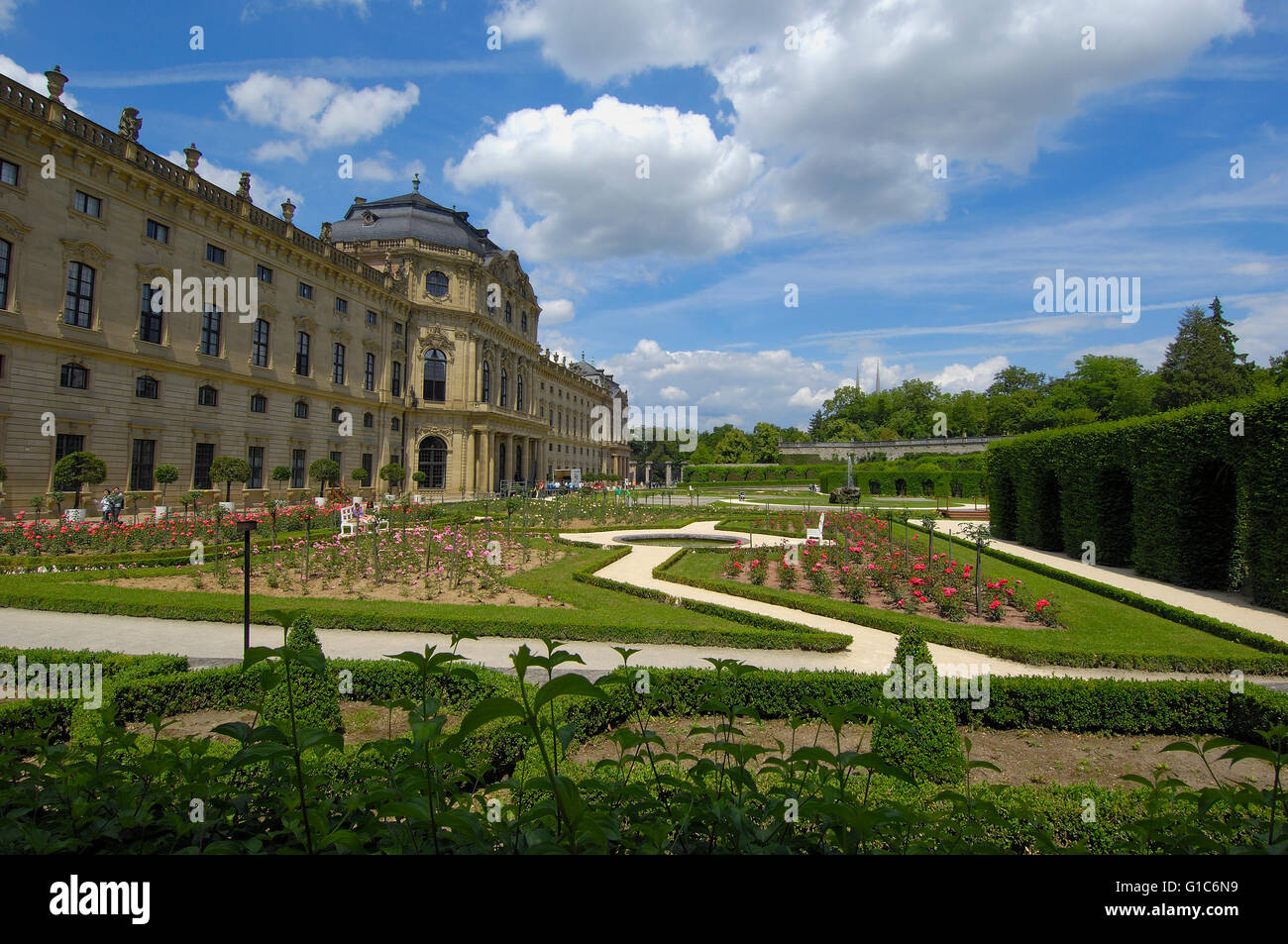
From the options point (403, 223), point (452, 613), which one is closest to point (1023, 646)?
point (452, 613)

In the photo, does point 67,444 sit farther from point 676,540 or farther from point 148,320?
point 676,540

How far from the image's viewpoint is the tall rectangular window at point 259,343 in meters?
28.7

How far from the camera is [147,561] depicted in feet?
46.0

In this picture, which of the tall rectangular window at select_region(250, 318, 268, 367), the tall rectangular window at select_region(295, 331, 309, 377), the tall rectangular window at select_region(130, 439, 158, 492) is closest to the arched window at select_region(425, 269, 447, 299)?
the tall rectangular window at select_region(295, 331, 309, 377)

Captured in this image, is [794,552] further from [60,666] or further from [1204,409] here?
[60,666]

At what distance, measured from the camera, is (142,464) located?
2327cm

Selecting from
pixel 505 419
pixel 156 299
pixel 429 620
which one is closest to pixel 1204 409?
pixel 429 620

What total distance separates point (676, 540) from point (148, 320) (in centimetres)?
2201

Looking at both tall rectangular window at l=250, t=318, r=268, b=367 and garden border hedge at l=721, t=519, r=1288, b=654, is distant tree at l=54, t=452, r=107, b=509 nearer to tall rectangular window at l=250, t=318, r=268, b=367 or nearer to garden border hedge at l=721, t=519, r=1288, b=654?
tall rectangular window at l=250, t=318, r=268, b=367

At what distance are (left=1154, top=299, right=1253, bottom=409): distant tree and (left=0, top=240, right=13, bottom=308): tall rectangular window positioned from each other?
62.8 metres

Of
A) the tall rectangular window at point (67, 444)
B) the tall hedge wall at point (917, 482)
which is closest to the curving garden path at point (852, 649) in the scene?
the tall rectangular window at point (67, 444)
